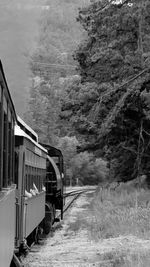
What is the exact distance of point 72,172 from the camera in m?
82.5

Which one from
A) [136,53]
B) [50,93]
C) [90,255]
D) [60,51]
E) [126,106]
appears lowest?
[90,255]

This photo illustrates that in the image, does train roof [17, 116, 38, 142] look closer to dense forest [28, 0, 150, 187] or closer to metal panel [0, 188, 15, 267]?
dense forest [28, 0, 150, 187]

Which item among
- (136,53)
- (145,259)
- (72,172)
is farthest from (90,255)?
(72,172)

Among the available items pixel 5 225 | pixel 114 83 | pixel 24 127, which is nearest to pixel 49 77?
pixel 114 83

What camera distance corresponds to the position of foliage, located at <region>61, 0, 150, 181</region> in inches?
898

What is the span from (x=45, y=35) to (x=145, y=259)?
123394mm

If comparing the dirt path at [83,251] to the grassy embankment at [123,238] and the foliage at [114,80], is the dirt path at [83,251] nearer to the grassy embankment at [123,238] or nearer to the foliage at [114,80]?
the grassy embankment at [123,238]

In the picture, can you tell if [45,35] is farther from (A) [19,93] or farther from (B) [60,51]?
(A) [19,93]

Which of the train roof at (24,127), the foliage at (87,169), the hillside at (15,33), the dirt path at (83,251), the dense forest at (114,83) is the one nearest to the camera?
the dirt path at (83,251)

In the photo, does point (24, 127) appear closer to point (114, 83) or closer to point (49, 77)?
point (114, 83)

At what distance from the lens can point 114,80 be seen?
2756 cm

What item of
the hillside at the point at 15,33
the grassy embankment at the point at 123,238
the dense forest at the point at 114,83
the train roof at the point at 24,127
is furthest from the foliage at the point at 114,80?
the grassy embankment at the point at 123,238

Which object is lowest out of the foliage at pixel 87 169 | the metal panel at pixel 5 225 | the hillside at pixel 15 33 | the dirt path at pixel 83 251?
the dirt path at pixel 83 251

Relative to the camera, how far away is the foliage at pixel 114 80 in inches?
898
